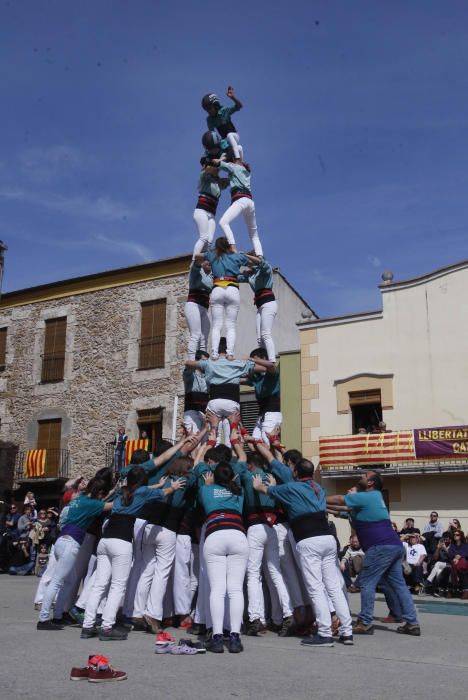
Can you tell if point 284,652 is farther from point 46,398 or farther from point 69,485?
point 46,398

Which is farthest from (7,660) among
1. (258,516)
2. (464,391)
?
(464,391)

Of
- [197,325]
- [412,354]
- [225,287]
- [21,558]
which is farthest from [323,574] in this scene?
[412,354]

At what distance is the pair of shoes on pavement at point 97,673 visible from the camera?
4.57 meters

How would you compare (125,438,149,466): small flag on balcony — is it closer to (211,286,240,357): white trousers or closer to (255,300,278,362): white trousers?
(255,300,278,362): white trousers

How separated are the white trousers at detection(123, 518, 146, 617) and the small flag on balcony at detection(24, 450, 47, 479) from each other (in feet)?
57.1

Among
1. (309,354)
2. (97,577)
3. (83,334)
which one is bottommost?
(97,577)

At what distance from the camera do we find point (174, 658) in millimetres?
5508

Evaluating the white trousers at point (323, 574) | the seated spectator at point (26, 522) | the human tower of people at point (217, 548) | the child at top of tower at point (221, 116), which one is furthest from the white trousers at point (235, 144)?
the seated spectator at point (26, 522)

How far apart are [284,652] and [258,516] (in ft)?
4.87

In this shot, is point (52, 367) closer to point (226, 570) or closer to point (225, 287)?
point (225, 287)

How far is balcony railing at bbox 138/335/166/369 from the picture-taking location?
77.8 feet

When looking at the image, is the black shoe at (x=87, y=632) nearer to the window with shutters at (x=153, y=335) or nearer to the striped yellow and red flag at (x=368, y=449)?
the striped yellow and red flag at (x=368, y=449)

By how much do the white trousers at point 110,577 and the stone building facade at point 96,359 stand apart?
53.5 feet

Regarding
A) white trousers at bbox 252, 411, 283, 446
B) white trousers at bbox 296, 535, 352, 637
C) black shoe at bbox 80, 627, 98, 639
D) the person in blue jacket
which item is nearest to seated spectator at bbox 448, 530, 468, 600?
white trousers at bbox 252, 411, 283, 446
